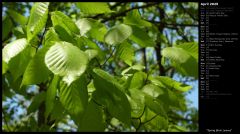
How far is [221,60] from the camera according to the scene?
266 cm

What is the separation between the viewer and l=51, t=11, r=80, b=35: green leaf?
1.96 meters

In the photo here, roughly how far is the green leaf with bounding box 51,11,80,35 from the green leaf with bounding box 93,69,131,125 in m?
0.35

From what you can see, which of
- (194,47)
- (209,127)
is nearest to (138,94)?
(194,47)

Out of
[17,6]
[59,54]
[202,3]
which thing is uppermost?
→ [59,54]

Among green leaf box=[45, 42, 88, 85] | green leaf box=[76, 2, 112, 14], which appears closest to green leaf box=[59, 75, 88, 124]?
green leaf box=[45, 42, 88, 85]

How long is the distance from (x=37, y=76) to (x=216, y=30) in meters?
1.51

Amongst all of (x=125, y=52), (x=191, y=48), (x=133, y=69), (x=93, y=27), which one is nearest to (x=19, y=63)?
(x=93, y=27)

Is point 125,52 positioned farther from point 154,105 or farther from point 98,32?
point 154,105

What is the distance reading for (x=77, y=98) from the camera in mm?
1589

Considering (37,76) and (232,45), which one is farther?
(232,45)

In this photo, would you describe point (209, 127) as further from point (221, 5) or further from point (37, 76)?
point (37, 76)

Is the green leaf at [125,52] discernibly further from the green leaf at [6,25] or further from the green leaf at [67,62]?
the green leaf at [6,25]

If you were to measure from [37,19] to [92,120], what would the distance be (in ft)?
1.76

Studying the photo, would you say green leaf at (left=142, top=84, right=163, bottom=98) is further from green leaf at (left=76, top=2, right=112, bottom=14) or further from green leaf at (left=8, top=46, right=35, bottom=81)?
green leaf at (left=8, top=46, right=35, bottom=81)
